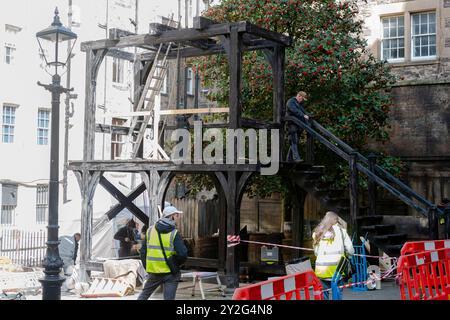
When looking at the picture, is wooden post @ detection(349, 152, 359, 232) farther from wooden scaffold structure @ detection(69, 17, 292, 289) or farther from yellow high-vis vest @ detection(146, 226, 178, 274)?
yellow high-vis vest @ detection(146, 226, 178, 274)

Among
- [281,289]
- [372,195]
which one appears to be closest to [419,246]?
[281,289]

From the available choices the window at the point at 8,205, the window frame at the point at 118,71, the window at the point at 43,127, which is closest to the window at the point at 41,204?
the window at the point at 8,205

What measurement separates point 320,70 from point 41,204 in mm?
14603

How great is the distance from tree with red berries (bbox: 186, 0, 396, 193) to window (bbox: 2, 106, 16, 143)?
10966mm

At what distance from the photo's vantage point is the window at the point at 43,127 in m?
26.3

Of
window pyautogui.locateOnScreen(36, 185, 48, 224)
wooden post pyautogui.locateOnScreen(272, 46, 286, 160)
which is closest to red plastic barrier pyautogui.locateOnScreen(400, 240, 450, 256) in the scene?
wooden post pyautogui.locateOnScreen(272, 46, 286, 160)

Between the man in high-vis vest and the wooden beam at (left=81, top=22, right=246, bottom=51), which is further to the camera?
the wooden beam at (left=81, top=22, right=246, bottom=51)

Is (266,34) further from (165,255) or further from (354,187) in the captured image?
(165,255)

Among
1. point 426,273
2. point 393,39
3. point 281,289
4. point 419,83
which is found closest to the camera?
point 281,289

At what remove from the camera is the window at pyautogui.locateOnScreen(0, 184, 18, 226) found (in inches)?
978

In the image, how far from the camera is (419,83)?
66.5 feet

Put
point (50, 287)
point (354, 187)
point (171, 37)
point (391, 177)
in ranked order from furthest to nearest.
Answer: point (171, 37) < point (354, 187) < point (391, 177) < point (50, 287)
